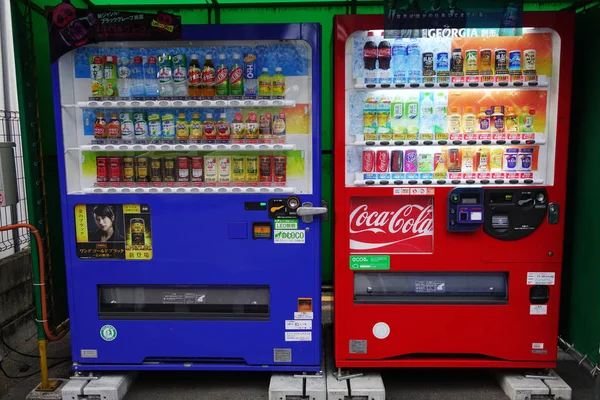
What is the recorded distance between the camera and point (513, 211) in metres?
2.76

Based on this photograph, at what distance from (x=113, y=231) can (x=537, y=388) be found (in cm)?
293

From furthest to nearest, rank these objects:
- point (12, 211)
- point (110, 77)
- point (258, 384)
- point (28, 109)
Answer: point (12, 211)
point (28, 109)
point (258, 384)
point (110, 77)

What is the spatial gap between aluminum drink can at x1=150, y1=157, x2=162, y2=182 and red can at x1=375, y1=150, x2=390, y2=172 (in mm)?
1425

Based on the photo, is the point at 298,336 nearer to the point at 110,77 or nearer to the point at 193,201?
the point at 193,201

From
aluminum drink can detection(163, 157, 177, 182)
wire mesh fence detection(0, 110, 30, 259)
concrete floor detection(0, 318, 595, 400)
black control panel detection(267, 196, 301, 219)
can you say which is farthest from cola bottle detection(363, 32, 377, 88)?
wire mesh fence detection(0, 110, 30, 259)

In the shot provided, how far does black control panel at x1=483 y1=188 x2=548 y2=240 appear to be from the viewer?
9.00 feet

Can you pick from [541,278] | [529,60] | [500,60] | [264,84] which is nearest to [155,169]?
[264,84]

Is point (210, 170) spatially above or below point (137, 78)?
below

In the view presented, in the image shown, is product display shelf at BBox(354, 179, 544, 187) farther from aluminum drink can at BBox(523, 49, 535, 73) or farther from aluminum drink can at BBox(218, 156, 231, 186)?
aluminum drink can at BBox(218, 156, 231, 186)

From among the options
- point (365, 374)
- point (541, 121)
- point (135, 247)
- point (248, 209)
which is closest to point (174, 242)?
point (135, 247)

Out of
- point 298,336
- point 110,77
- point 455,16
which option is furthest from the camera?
point 298,336

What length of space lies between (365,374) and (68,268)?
213 centimetres

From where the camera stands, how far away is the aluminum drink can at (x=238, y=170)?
2.85m

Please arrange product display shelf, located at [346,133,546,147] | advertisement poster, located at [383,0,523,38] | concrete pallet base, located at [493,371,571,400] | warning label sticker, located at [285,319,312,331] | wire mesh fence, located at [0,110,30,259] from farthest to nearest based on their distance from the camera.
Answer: wire mesh fence, located at [0,110,30,259] → warning label sticker, located at [285,319,312,331] → concrete pallet base, located at [493,371,571,400] → product display shelf, located at [346,133,546,147] → advertisement poster, located at [383,0,523,38]
